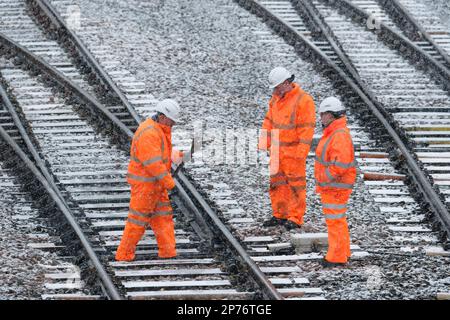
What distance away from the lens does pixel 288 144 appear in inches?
510

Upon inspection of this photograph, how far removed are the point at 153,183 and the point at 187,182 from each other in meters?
1.65

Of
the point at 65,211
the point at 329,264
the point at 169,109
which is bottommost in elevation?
the point at 329,264

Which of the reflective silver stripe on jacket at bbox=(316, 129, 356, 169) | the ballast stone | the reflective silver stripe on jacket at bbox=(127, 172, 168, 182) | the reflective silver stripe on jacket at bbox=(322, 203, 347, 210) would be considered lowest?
the ballast stone

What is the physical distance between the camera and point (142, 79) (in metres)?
16.9

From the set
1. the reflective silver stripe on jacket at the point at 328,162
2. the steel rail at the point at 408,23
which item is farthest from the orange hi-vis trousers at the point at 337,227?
the steel rail at the point at 408,23

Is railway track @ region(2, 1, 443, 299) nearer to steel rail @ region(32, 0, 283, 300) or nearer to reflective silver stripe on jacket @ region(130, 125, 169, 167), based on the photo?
steel rail @ region(32, 0, 283, 300)

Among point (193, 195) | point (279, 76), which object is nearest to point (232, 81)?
point (193, 195)

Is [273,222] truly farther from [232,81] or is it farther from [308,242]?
[232,81]

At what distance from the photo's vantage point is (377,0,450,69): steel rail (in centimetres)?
1820

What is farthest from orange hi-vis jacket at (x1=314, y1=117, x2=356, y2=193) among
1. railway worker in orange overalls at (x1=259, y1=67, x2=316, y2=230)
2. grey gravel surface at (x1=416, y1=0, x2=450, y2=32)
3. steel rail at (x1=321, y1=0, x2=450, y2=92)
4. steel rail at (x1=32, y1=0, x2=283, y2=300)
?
grey gravel surface at (x1=416, y1=0, x2=450, y2=32)

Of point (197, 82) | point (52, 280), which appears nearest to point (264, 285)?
point (52, 280)

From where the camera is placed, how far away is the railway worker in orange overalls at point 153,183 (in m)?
11.8

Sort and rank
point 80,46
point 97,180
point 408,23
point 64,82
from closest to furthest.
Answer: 1. point 97,180
2. point 64,82
3. point 80,46
4. point 408,23
